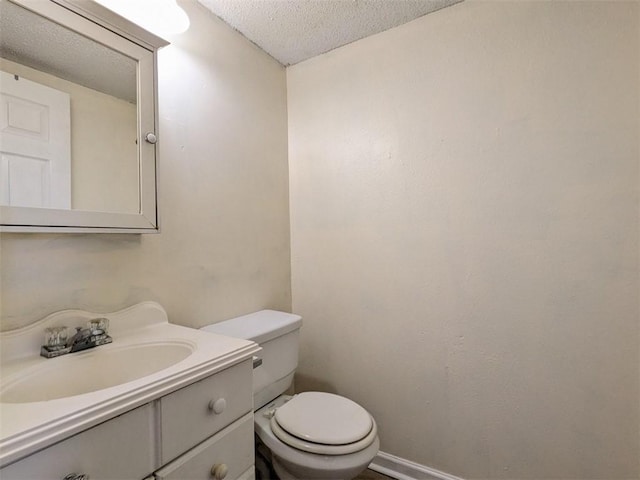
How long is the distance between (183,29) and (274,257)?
1.05 metres

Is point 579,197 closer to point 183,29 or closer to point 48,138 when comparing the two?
point 183,29

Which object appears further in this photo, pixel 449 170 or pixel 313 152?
pixel 313 152

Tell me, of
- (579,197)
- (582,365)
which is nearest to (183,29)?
(579,197)

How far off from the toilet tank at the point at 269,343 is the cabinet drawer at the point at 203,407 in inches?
12.2

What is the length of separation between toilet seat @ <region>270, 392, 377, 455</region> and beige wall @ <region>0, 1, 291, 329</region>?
1.61 ft

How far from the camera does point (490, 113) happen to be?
1274 millimetres

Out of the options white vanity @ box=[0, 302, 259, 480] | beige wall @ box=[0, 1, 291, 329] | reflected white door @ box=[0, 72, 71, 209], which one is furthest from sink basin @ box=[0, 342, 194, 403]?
reflected white door @ box=[0, 72, 71, 209]

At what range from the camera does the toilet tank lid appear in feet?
3.96

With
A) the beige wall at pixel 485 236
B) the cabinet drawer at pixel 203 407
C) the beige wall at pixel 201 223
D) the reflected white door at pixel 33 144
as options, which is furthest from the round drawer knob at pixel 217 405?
the beige wall at pixel 485 236

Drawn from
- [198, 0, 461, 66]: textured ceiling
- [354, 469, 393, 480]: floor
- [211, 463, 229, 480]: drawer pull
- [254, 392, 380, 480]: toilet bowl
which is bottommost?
[354, 469, 393, 480]: floor

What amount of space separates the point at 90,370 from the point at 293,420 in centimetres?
69

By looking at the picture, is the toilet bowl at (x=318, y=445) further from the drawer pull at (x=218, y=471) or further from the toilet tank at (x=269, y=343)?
the drawer pull at (x=218, y=471)

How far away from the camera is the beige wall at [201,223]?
2.87 feet

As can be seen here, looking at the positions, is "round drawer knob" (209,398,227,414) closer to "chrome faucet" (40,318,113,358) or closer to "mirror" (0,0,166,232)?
"chrome faucet" (40,318,113,358)
